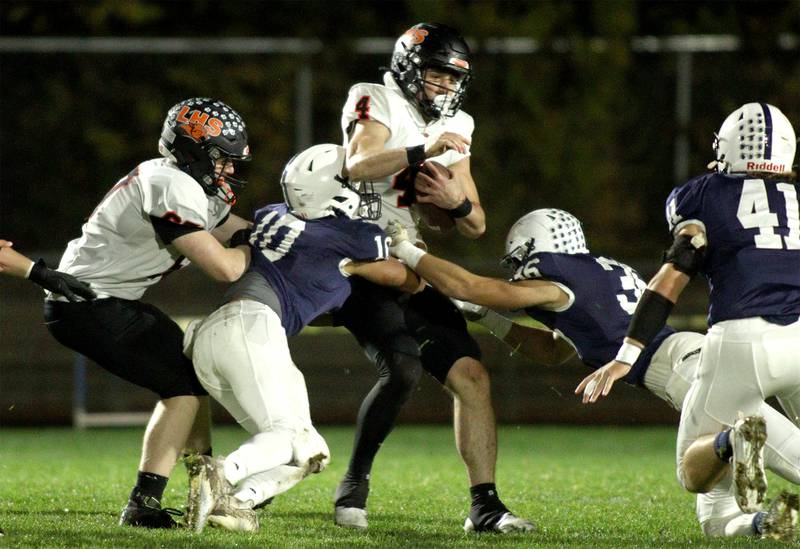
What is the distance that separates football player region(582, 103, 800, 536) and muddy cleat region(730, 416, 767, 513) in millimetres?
154

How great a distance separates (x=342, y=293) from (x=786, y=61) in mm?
7198

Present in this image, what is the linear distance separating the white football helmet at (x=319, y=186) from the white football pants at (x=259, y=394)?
1.74 feet

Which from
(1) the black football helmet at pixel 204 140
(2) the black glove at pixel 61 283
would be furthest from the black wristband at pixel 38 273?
(1) the black football helmet at pixel 204 140

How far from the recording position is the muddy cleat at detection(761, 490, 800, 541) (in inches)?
159

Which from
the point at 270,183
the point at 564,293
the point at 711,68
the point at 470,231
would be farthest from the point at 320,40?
the point at 564,293

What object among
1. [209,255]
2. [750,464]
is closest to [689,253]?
[750,464]

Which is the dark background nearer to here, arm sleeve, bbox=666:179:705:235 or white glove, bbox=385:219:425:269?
white glove, bbox=385:219:425:269

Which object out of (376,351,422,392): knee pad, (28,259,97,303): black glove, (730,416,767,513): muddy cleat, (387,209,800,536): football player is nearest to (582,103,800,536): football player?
(730,416,767,513): muddy cleat

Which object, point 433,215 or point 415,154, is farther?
point 433,215

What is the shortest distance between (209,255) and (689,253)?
161 centimetres

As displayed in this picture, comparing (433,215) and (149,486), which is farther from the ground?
(433,215)

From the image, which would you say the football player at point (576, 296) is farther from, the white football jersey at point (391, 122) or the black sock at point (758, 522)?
the white football jersey at point (391, 122)

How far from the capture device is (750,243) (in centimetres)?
417

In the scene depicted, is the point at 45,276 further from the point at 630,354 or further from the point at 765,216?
the point at 765,216
